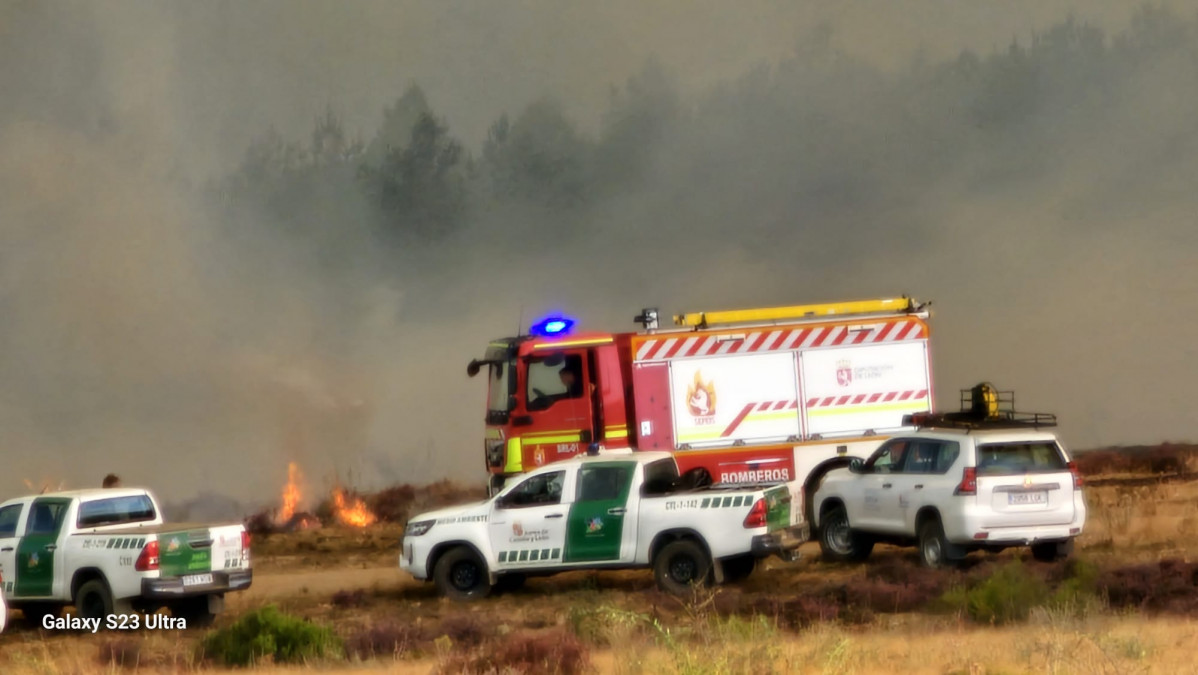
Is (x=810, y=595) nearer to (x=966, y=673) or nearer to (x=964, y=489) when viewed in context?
(x=964, y=489)

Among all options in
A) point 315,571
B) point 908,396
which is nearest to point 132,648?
point 315,571

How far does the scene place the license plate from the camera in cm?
1873

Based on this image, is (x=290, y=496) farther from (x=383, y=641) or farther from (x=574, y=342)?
(x=383, y=641)

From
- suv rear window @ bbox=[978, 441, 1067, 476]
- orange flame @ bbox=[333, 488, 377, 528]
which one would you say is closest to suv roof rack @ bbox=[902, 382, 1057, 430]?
suv rear window @ bbox=[978, 441, 1067, 476]

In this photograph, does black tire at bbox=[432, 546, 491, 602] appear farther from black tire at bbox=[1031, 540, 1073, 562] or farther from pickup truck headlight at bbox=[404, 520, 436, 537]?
black tire at bbox=[1031, 540, 1073, 562]

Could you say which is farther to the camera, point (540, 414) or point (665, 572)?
point (540, 414)

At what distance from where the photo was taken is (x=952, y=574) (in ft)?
58.5

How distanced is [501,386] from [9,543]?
7109mm

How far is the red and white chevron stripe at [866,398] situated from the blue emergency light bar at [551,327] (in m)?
3.69

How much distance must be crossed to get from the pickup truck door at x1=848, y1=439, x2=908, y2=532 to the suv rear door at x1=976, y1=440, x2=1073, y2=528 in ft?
5.12

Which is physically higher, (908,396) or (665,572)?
(908,396)

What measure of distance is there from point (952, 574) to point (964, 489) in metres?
1.24

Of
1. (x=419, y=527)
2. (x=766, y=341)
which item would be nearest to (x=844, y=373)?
(x=766, y=341)

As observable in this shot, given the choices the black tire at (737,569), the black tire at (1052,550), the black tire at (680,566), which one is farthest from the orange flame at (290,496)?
the black tire at (1052,550)
